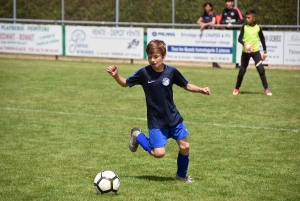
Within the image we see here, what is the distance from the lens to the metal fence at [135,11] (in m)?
22.9

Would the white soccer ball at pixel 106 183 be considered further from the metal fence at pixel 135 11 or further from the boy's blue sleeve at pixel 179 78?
the metal fence at pixel 135 11

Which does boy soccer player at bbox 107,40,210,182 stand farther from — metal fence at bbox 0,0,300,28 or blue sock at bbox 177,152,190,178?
metal fence at bbox 0,0,300,28

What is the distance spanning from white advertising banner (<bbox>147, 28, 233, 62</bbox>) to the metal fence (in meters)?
0.90

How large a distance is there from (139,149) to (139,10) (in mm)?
18717

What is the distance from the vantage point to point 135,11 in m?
27.4

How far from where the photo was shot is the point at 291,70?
21141mm

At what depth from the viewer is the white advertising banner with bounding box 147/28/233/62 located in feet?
71.6

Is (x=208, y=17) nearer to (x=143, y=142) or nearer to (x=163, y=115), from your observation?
(x=143, y=142)

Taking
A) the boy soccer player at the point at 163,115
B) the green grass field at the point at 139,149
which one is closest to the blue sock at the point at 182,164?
the boy soccer player at the point at 163,115

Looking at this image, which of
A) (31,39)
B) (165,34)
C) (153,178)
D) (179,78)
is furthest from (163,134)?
(31,39)

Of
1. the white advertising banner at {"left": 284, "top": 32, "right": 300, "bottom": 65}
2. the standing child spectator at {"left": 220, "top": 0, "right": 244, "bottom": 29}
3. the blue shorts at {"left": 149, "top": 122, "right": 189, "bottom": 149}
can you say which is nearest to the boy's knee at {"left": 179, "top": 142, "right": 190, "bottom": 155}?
the blue shorts at {"left": 149, "top": 122, "right": 189, "bottom": 149}

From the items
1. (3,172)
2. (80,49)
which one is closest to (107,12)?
(80,49)

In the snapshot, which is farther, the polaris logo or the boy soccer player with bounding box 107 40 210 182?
the polaris logo

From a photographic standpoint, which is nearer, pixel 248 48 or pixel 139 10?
pixel 248 48
